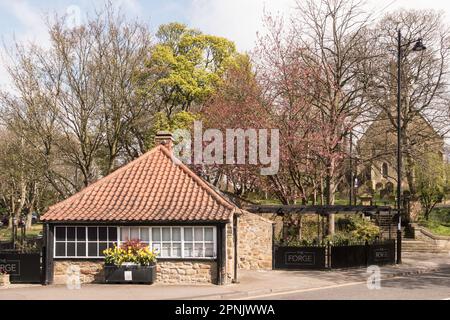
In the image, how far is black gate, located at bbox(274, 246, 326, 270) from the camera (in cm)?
2317

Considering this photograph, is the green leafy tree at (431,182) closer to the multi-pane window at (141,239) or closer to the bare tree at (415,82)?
the bare tree at (415,82)

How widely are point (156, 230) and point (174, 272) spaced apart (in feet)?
5.29

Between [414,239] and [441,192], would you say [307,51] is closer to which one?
[414,239]

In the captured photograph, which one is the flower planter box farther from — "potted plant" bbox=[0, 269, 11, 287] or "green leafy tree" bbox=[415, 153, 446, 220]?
"green leafy tree" bbox=[415, 153, 446, 220]

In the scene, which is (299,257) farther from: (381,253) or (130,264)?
(130,264)

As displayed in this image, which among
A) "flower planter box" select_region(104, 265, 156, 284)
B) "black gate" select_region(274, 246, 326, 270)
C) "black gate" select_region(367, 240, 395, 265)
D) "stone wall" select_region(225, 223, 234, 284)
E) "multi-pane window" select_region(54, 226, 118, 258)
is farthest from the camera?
"black gate" select_region(367, 240, 395, 265)

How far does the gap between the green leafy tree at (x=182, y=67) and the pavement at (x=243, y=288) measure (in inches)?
674

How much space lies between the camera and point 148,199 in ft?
67.9

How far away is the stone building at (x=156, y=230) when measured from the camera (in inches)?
766

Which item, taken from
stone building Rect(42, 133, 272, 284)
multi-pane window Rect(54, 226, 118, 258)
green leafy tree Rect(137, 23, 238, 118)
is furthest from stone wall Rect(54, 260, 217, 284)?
green leafy tree Rect(137, 23, 238, 118)

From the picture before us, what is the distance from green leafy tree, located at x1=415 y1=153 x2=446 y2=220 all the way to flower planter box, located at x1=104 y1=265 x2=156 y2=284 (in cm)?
2298

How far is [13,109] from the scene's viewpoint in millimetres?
28719

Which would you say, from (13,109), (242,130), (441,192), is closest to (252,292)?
(242,130)
